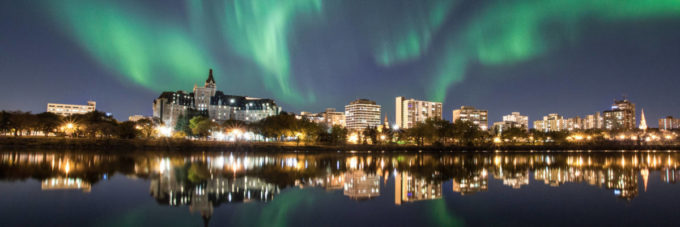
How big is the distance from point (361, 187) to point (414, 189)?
316 cm

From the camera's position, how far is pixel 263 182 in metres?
23.8

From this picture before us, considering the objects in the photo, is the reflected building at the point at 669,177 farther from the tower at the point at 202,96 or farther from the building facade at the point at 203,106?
the tower at the point at 202,96

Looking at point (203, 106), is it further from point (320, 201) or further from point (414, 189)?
point (320, 201)

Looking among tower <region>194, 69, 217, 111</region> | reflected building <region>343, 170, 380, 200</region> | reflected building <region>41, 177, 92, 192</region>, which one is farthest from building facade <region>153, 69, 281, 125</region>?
reflected building <region>343, 170, 380, 200</region>

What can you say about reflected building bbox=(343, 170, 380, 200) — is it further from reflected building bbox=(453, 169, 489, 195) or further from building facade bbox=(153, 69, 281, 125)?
building facade bbox=(153, 69, 281, 125)

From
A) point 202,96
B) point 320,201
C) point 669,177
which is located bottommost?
point 669,177

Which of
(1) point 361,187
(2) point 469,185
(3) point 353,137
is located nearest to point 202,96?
(3) point 353,137

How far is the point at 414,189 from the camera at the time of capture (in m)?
22.0

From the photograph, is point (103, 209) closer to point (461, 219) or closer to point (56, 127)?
point (461, 219)

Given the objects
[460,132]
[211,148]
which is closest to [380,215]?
[211,148]

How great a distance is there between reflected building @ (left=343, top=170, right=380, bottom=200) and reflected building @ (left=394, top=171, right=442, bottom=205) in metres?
1.23

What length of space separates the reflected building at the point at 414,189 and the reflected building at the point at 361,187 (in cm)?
123

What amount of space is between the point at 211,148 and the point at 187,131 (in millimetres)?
73045

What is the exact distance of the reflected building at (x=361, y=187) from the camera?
19780 millimetres
